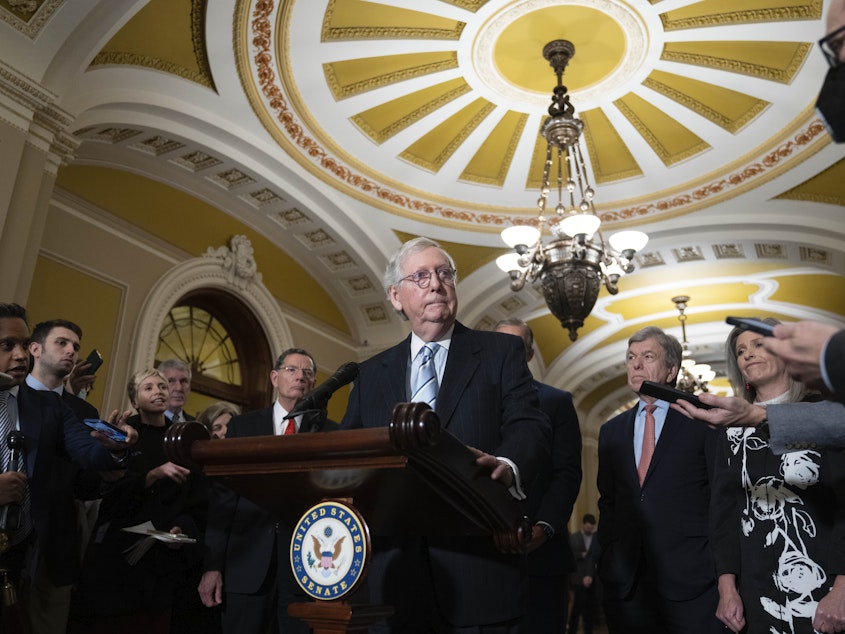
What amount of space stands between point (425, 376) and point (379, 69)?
518 centimetres

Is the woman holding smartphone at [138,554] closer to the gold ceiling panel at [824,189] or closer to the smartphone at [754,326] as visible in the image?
the smartphone at [754,326]

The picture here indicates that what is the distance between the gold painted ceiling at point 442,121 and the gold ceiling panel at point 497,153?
0.02 m

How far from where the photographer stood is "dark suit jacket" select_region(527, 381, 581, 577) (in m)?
2.48

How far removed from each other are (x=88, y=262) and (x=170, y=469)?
15.0ft

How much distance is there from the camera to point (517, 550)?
4.39ft

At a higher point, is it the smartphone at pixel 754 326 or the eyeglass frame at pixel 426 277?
the eyeglass frame at pixel 426 277

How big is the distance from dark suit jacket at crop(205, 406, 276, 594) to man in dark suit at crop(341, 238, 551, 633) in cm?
107

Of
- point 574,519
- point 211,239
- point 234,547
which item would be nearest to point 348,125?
point 211,239

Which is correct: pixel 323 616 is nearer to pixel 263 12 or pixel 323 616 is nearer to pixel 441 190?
pixel 263 12

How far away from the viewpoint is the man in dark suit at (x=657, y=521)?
250 cm

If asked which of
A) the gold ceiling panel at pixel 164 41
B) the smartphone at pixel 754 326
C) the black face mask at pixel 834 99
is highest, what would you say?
the gold ceiling panel at pixel 164 41

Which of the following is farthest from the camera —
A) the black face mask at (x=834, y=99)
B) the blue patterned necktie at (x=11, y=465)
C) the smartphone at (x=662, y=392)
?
the blue patterned necktie at (x=11, y=465)

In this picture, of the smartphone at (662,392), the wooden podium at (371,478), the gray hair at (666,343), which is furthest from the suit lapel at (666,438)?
the wooden podium at (371,478)

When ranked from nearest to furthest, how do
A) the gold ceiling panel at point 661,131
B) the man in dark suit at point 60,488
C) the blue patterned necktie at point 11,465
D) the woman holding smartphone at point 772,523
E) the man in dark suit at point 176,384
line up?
the woman holding smartphone at point 772,523
the blue patterned necktie at point 11,465
the man in dark suit at point 60,488
the man in dark suit at point 176,384
the gold ceiling panel at point 661,131
